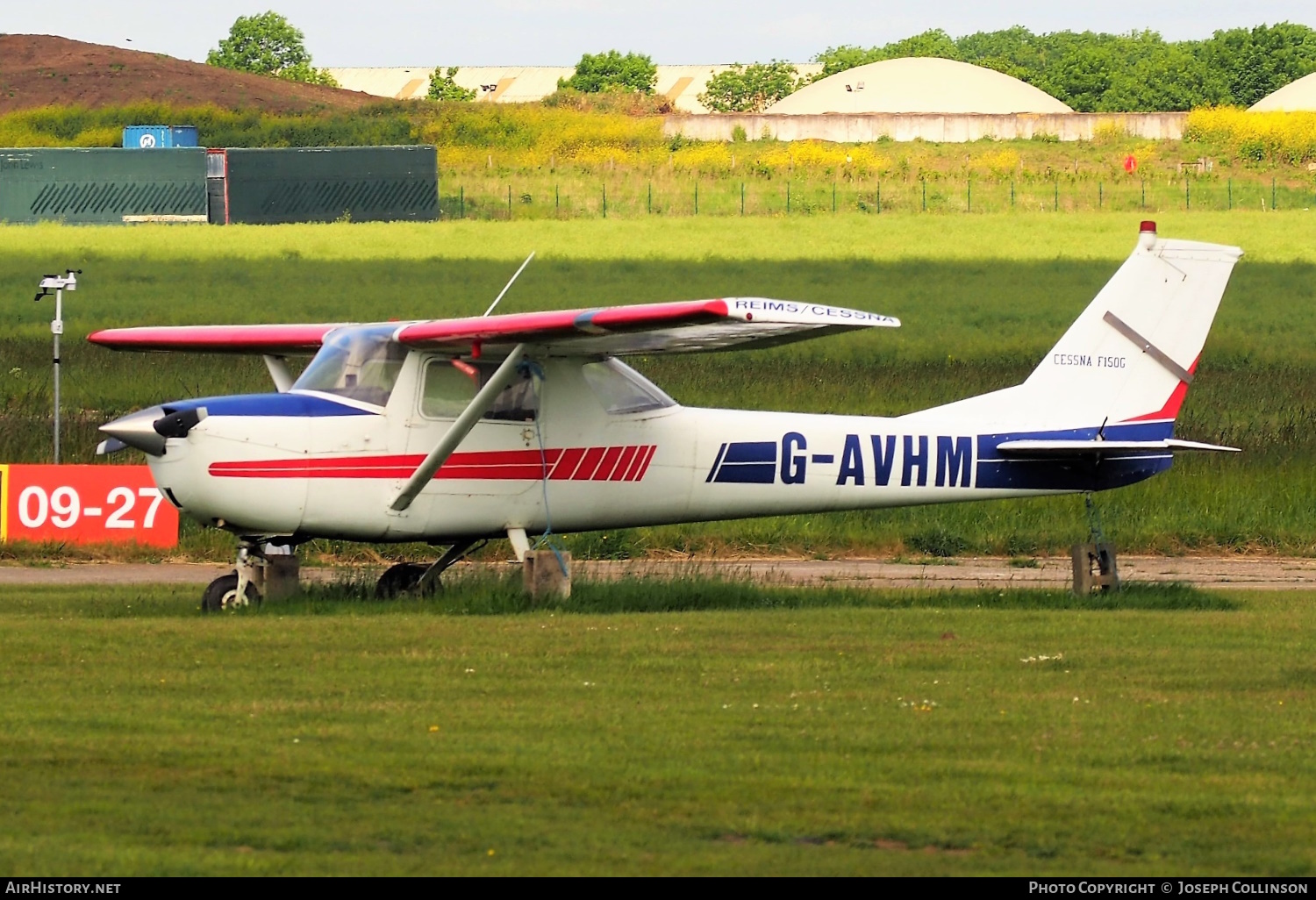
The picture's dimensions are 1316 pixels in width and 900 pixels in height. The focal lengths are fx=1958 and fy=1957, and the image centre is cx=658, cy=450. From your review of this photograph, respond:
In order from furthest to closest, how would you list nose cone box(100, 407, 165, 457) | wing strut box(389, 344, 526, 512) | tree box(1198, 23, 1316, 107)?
tree box(1198, 23, 1316, 107), wing strut box(389, 344, 526, 512), nose cone box(100, 407, 165, 457)

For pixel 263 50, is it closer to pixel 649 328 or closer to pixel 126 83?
pixel 126 83

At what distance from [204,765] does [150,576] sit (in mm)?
10524

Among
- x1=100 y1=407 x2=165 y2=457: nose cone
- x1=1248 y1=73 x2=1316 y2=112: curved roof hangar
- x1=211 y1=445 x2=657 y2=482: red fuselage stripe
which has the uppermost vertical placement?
x1=1248 y1=73 x2=1316 y2=112: curved roof hangar

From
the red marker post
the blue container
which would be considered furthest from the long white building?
the red marker post

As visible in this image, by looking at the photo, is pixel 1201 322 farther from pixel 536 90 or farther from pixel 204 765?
pixel 536 90

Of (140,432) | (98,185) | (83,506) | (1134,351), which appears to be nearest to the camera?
(140,432)

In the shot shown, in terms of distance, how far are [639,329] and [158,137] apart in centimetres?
8057

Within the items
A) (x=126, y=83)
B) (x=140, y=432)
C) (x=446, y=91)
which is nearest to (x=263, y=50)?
(x=446, y=91)

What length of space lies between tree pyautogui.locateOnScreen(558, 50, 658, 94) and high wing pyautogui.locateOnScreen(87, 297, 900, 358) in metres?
161

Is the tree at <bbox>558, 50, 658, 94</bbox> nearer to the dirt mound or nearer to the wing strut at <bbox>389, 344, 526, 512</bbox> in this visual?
the dirt mound

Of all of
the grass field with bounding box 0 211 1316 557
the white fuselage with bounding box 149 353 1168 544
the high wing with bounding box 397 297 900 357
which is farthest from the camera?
the grass field with bounding box 0 211 1316 557

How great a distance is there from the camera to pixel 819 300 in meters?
44.8

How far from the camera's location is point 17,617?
1327 cm

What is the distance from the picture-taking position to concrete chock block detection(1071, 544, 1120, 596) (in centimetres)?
1541
